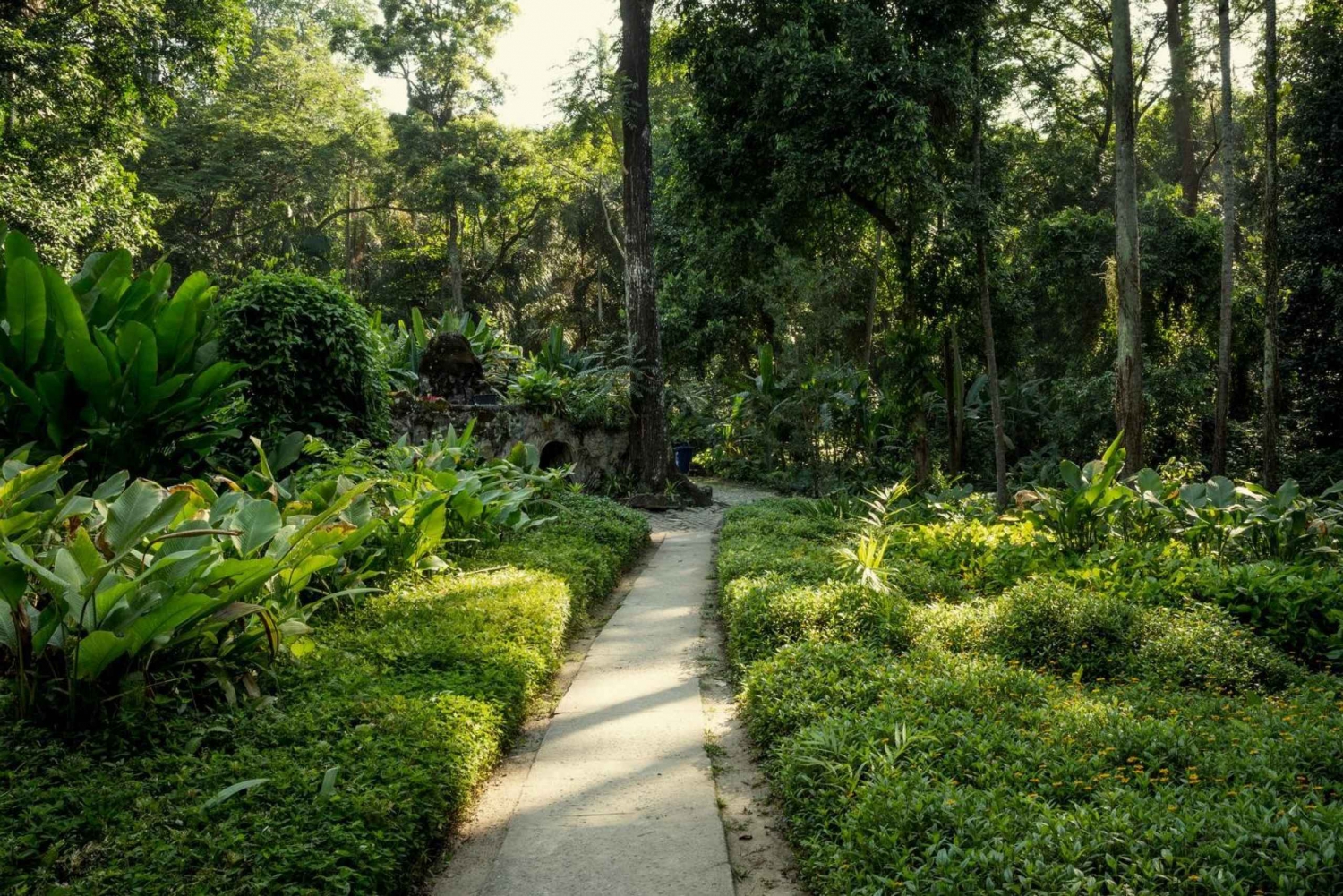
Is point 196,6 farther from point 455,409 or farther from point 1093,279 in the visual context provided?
point 1093,279

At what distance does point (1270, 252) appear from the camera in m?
11.7

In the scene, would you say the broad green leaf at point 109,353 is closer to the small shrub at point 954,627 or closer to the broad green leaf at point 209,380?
the broad green leaf at point 209,380

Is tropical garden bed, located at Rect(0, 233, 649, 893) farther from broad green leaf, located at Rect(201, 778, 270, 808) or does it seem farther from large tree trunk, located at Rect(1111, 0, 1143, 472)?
large tree trunk, located at Rect(1111, 0, 1143, 472)

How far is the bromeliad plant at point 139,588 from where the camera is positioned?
9.12ft

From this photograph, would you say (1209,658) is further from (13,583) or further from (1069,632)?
(13,583)

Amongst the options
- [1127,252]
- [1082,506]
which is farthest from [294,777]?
[1127,252]

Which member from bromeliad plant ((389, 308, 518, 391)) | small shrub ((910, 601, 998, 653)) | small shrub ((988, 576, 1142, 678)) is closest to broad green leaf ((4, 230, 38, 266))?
small shrub ((910, 601, 998, 653))

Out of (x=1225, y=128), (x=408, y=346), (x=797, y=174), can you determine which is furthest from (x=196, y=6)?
(x=1225, y=128)

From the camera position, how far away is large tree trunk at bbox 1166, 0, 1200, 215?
60.5 feet

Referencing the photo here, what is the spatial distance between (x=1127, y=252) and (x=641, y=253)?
6.03m

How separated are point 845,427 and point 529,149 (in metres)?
14.1

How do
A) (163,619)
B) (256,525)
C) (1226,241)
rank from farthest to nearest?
(1226,241)
(256,525)
(163,619)

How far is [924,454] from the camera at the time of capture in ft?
41.3

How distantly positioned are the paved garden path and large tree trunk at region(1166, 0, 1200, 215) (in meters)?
18.6
